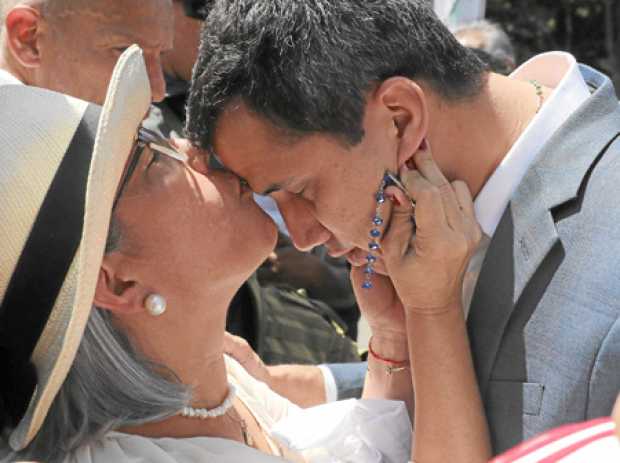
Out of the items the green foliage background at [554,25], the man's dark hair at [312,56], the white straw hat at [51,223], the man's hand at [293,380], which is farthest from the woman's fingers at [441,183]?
the green foliage background at [554,25]

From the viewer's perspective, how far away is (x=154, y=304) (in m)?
2.23

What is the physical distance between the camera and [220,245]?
2279 millimetres

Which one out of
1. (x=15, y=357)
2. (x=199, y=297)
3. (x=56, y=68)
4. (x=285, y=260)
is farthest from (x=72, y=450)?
(x=285, y=260)

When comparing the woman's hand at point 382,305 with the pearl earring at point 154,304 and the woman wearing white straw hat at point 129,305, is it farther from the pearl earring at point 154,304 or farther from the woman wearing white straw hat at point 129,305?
the pearl earring at point 154,304

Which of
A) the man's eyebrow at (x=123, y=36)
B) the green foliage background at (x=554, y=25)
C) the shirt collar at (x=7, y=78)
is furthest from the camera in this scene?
the green foliage background at (x=554, y=25)

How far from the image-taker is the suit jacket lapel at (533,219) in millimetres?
2004

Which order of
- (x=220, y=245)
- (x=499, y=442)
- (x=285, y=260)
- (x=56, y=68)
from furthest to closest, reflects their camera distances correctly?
(x=285, y=260), (x=56, y=68), (x=220, y=245), (x=499, y=442)

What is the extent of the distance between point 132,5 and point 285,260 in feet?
4.95

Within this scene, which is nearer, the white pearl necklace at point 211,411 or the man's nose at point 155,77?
the white pearl necklace at point 211,411

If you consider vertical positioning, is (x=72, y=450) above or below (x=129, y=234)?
below

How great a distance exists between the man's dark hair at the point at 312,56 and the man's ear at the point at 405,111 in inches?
1.3

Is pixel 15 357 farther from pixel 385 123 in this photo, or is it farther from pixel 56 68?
pixel 56 68

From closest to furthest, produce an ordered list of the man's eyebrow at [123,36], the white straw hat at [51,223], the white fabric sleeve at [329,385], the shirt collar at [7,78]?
the white straw hat at [51,223], the shirt collar at [7,78], the white fabric sleeve at [329,385], the man's eyebrow at [123,36]

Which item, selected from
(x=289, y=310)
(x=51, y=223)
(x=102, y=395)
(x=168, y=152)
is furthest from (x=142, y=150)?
(x=289, y=310)
